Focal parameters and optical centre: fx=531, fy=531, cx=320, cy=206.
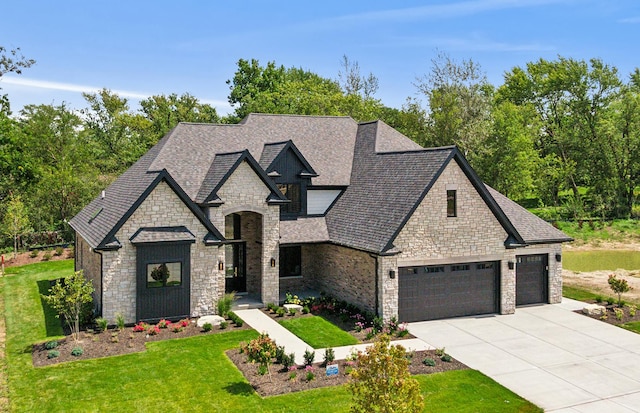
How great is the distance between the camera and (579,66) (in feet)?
195

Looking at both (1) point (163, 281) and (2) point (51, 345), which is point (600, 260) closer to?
(1) point (163, 281)

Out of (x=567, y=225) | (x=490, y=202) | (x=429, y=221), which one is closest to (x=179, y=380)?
(x=429, y=221)

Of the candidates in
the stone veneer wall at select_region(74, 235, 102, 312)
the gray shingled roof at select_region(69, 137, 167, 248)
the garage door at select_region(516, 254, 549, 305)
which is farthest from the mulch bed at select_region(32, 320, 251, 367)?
the garage door at select_region(516, 254, 549, 305)

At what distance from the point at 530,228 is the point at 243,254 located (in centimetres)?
1285

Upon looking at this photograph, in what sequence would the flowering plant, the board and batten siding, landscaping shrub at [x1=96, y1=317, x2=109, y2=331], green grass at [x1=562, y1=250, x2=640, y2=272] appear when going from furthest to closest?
green grass at [x1=562, y1=250, x2=640, y2=272], the board and batten siding, the flowering plant, landscaping shrub at [x1=96, y1=317, x2=109, y2=331]

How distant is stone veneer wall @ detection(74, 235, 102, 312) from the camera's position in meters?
19.8

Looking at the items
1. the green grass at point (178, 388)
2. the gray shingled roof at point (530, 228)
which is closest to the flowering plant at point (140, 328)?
the green grass at point (178, 388)

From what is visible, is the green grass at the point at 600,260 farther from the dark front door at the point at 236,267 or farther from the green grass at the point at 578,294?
the dark front door at the point at 236,267

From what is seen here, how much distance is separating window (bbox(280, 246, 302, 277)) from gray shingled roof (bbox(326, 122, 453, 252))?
2.07m

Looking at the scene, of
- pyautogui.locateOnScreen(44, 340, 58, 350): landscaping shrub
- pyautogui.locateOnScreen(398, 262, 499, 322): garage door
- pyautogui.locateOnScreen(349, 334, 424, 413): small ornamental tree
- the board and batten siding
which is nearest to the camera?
pyautogui.locateOnScreen(349, 334, 424, 413): small ornamental tree

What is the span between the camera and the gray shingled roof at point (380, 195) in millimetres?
20094

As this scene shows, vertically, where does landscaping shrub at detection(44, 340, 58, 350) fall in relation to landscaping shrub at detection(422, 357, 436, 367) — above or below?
above

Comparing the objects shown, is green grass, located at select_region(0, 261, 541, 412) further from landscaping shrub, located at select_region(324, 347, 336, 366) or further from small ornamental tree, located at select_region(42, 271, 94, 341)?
landscaping shrub, located at select_region(324, 347, 336, 366)

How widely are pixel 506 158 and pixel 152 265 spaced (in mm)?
38283
